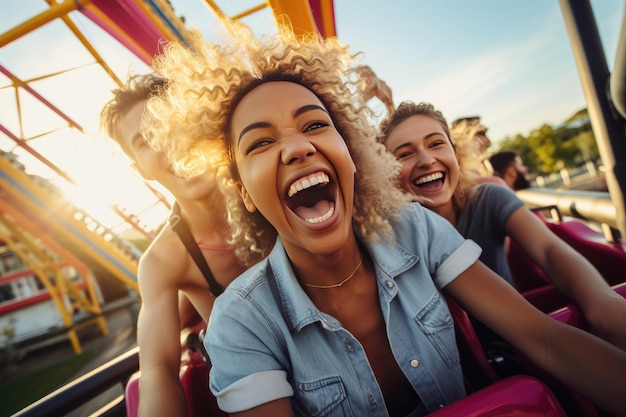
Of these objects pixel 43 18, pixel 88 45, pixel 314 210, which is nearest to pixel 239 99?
pixel 314 210

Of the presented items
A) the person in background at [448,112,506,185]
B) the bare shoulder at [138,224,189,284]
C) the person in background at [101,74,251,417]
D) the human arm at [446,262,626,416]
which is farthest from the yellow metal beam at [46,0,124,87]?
the human arm at [446,262,626,416]

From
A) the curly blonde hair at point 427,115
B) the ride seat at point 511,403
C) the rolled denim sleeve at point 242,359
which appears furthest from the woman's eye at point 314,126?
the ride seat at point 511,403

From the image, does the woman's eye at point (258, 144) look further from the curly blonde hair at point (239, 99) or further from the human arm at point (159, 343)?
the human arm at point (159, 343)

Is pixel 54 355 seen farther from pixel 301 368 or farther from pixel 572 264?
pixel 572 264

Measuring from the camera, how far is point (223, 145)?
44.5 inches

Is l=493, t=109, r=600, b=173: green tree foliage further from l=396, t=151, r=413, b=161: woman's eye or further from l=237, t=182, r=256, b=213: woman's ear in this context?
l=237, t=182, r=256, b=213: woman's ear

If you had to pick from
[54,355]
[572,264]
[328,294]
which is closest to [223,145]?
[328,294]

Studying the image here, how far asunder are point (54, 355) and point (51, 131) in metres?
6.14

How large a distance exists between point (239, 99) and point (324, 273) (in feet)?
2.00

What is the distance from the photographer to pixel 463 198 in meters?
1.69

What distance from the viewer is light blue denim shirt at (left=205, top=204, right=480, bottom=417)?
2.90 ft

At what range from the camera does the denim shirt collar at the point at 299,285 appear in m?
0.99

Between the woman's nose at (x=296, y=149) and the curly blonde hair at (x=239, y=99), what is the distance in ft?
0.81

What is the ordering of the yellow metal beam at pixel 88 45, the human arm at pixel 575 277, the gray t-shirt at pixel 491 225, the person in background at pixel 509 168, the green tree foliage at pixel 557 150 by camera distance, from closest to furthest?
the human arm at pixel 575 277
the gray t-shirt at pixel 491 225
the yellow metal beam at pixel 88 45
the person in background at pixel 509 168
the green tree foliage at pixel 557 150
